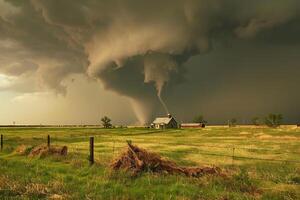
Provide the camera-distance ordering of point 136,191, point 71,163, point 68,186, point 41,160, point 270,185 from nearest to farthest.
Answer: point 136,191 < point 68,186 < point 270,185 < point 71,163 < point 41,160

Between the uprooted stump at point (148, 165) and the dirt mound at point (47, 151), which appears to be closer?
the uprooted stump at point (148, 165)

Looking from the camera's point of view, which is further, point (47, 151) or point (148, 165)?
point (47, 151)

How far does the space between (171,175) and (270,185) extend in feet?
15.7

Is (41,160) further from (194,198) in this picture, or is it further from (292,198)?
(292,198)

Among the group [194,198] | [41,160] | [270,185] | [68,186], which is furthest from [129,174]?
[41,160]

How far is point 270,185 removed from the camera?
17.5 m

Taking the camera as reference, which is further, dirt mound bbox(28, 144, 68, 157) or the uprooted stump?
dirt mound bbox(28, 144, 68, 157)

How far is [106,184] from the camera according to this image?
16.8 meters

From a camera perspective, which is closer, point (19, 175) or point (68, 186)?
point (68, 186)

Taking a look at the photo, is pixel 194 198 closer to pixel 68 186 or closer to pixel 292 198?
pixel 292 198

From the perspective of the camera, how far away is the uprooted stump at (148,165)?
62.4ft

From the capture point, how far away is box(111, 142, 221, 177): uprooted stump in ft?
62.4

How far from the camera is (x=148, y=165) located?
19.5 metres

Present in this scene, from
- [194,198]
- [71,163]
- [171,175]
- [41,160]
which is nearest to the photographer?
[194,198]
